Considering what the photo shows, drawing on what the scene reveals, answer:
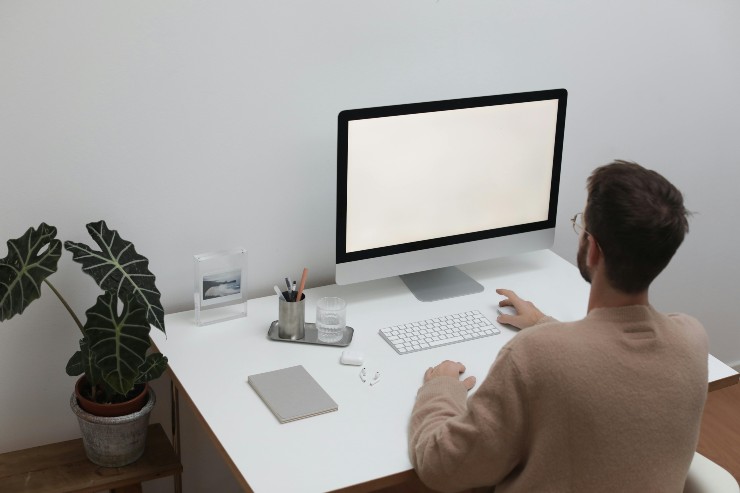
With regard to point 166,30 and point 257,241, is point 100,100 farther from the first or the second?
point 257,241

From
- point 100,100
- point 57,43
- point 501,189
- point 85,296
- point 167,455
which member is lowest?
point 167,455

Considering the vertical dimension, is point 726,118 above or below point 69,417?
above

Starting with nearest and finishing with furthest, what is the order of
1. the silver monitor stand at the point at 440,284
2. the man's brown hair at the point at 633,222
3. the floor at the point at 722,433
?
the man's brown hair at the point at 633,222 < the silver monitor stand at the point at 440,284 < the floor at the point at 722,433

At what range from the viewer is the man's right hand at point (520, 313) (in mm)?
2311

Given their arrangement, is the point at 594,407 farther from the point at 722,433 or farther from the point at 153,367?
the point at 722,433

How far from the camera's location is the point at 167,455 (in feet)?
7.28

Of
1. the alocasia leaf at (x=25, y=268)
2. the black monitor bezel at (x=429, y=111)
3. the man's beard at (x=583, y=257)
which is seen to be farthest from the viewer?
the black monitor bezel at (x=429, y=111)

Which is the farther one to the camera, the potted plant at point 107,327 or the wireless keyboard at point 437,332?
the wireless keyboard at point 437,332

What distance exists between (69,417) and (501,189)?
1.26 m

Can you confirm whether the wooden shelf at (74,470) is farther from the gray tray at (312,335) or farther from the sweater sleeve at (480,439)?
the sweater sleeve at (480,439)

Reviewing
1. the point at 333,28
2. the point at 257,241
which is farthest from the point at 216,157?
the point at 333,28

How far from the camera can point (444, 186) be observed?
2.40m

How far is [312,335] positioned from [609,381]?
874mm

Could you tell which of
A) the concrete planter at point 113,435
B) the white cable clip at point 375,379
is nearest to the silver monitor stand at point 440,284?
the white cable clip at point 375,379
